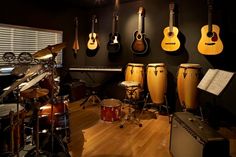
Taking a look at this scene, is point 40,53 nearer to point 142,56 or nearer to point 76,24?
point 142,56

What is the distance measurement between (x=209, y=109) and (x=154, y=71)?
1.25m

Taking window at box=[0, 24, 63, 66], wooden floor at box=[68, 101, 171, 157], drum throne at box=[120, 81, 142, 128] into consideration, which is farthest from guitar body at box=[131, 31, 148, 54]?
window at box=[0, 24, 63, 66]

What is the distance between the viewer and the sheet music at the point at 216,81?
2387 mm

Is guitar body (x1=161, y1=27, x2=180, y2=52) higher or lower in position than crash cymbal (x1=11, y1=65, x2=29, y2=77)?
higher

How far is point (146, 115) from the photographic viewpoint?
3945 millimetres

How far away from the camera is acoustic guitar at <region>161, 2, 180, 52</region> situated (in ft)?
12.5

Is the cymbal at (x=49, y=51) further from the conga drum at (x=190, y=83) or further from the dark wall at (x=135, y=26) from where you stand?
the conga drum at (x=190, y=83)

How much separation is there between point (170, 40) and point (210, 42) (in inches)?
29.4

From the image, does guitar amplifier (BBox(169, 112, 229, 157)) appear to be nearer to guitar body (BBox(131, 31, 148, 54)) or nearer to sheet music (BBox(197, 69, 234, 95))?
sheet music (BBox(197, 69, 234, 95))

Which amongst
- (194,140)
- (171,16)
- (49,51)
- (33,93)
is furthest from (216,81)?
(33,93)

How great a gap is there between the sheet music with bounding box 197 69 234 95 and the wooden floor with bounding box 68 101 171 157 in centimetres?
95

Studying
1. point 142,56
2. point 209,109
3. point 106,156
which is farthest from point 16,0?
point 209,109

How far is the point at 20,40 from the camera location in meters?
Result: 4.07

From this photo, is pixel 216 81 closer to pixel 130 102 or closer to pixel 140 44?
pixel 130 102
